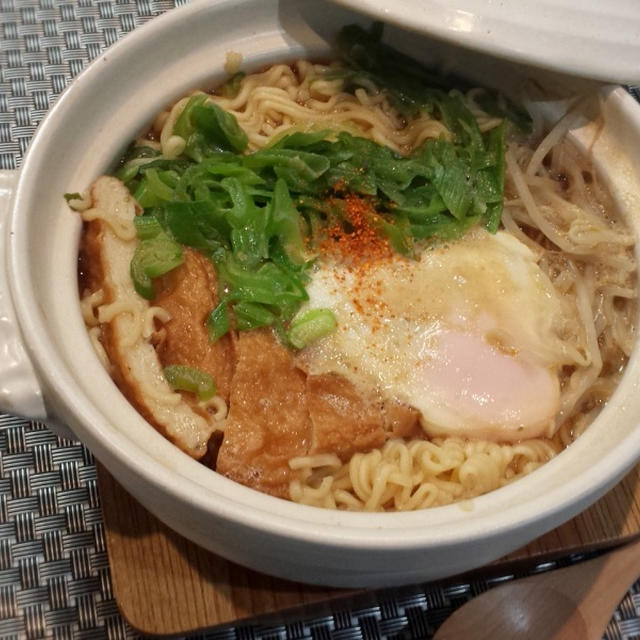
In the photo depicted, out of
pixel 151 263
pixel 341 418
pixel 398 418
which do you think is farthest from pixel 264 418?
pixel 151 263

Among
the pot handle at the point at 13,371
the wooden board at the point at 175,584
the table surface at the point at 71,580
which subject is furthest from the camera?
the table surface at the point at 71,580

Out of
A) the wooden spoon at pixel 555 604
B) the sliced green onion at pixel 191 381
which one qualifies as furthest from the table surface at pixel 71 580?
the sliced green onion at pixel 191 381

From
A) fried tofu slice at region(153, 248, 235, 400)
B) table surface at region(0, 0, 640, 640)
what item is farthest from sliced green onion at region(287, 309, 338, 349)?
table surface at region(0, 0, 640, 640)

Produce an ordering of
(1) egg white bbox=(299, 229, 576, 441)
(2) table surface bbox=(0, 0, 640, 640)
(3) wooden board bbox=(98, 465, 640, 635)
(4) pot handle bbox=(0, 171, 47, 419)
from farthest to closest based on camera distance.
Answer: (2) table surface bbox=(0, 0, 640, 640) → (1) egg white bbox=(299, 229, 576, 441) → (3) wooden board bbox=(98, 465, 640, 635) → (4) pot handle bbox=(0, 171, 47, 419)

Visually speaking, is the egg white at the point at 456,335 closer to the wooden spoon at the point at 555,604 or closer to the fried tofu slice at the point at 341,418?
the fried tofu slice at the point at 341,418

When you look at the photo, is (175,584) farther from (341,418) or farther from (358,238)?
(358,238)

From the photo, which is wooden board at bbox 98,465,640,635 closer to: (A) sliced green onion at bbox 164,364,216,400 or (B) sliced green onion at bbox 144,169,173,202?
(A) sliced green onion at bbox 164,364,216,400

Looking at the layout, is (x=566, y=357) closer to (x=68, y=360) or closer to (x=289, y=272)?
(x=289, y=272)

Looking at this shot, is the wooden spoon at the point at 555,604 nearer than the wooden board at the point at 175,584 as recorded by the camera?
No
